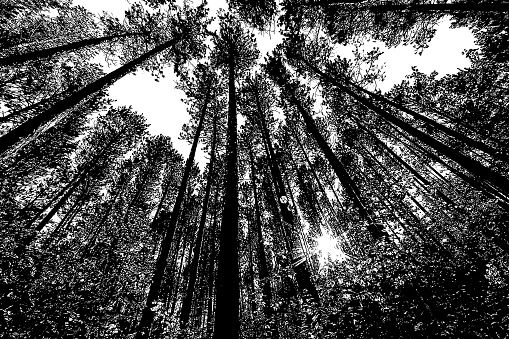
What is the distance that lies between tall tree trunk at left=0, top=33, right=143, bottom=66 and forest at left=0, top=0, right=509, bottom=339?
82mm

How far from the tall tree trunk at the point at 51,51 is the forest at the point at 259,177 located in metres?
0.08

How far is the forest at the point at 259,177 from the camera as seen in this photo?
600 centimetres

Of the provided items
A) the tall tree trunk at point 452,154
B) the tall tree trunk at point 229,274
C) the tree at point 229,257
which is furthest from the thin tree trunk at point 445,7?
the tall tree trunk at point 229,274

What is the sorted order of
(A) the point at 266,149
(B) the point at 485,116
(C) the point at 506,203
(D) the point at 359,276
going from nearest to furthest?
1. (D) the point at 359,276
2. (C) the point at 506,203
3. (B) the point at 485,116
4. (A) the point at 266,149

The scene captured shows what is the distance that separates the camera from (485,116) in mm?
14562

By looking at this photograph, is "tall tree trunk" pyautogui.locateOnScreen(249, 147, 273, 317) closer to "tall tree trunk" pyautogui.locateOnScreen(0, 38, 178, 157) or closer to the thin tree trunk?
"tall tree trunk" pyautogui.locateOnScreen(0, 38, 178, 157)

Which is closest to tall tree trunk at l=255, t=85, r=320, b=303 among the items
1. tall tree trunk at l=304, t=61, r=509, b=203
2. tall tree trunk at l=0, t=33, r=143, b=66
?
tall tree trunk at l=304, t=61, r=509, b=203

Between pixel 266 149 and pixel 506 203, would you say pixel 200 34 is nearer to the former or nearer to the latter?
pixel 266 149

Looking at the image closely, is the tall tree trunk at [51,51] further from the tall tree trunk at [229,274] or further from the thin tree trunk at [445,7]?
the thin tree trunk at [445,7]

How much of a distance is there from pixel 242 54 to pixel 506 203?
15.9 metres

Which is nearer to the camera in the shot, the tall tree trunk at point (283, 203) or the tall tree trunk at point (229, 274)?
the tall tree trunk at point (229, 274)

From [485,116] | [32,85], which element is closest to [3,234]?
[32,85]

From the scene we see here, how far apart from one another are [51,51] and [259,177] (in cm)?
1455

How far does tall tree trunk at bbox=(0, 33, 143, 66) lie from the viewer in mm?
10023
